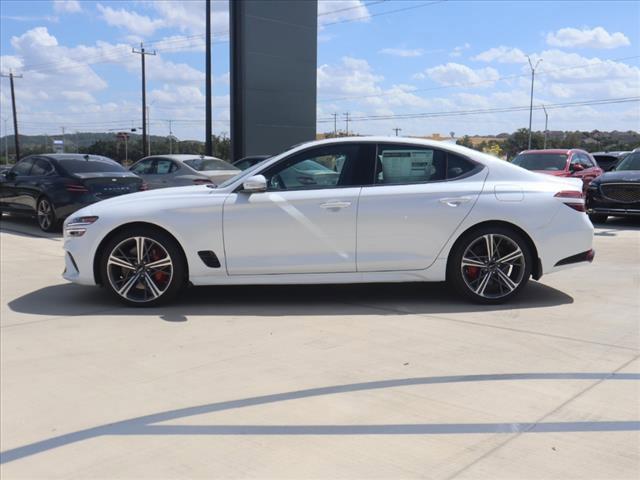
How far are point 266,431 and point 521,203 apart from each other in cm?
Result: 355

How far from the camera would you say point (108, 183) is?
11.8 meters

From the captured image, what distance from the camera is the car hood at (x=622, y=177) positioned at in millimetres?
12833

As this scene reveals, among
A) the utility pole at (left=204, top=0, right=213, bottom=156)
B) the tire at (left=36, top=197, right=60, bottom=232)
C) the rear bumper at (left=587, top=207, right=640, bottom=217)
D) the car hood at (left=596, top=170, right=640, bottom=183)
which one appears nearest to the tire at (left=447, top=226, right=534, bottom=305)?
the rear bumper at (left=587, top=207, right=640, bottom=217)

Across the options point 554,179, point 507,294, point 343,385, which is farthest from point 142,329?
point 554,179

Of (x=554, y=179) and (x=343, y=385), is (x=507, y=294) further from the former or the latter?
(x=343, y=385)

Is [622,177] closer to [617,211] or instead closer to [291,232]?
[617,211]

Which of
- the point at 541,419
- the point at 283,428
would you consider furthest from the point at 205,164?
the point at 541,419

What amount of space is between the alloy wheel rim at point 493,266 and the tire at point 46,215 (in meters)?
8.70

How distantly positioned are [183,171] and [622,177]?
9483 mm

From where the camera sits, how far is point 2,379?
13.3ft

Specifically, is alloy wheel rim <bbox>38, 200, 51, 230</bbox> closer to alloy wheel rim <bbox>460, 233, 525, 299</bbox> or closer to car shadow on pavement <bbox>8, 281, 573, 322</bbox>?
car shadow on pavement <bbox>8, 281, 573, 322</bbox>

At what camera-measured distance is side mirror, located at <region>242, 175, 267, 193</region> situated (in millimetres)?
5605

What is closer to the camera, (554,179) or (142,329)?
(142,329)

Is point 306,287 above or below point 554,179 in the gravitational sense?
below
